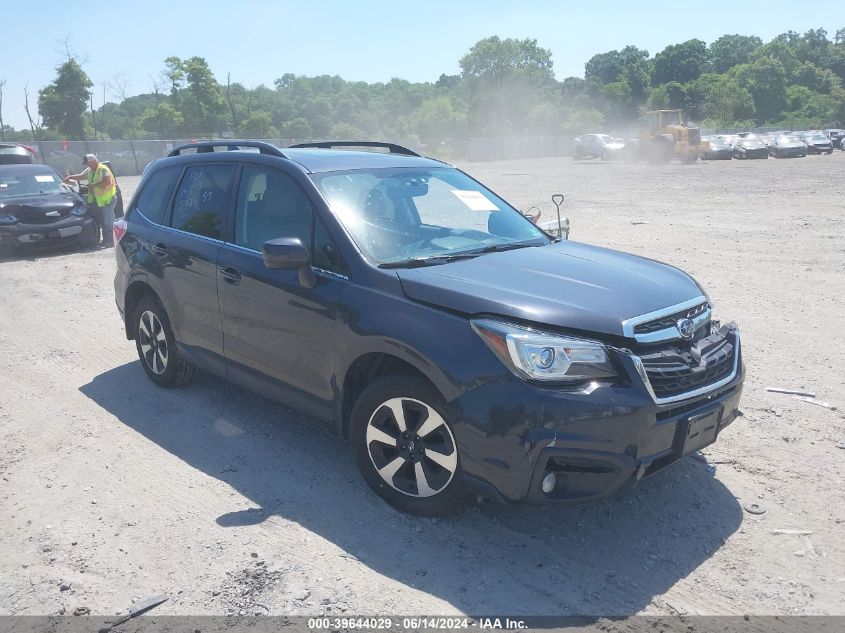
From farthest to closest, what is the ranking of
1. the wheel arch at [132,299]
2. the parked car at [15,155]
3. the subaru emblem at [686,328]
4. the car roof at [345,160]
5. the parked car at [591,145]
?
the parked car at [591,145] → the parked car at [15,155] → the wheel arch at [132,299] → the car roof at [345,160] → the subaru emblem at [686,328]

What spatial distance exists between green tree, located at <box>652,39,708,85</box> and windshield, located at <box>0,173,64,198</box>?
120334 mm

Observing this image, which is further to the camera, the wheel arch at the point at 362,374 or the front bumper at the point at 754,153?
the front bumper at the point at 754,153

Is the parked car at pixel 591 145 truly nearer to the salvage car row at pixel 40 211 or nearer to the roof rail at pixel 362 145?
the salvage car row at pixel 40 211

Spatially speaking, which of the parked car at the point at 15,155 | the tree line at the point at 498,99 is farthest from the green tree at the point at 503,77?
the parked car at the point at 15,155

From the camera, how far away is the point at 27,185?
13664 millimetres

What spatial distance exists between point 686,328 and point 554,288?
672mm

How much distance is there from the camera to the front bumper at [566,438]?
3.20 meters

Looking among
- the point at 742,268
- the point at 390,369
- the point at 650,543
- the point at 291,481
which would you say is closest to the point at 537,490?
the point at 650,543

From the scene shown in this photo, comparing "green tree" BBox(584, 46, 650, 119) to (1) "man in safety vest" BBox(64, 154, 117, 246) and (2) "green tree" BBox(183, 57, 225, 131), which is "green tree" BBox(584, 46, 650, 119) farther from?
(1) "man in safety vest" BBox(64, 154, 117, 246)

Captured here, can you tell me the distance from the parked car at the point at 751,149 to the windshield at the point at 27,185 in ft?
130

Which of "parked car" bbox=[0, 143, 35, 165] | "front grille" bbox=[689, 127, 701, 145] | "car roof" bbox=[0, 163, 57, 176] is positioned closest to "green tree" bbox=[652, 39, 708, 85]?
"front grille" bbox=[689, 127, 701, 145]

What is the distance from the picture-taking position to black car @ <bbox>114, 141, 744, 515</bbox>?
3287 mm

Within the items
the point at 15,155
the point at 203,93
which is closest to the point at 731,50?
the point at 203,93

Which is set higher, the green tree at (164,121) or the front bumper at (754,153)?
the green tree at (164,121)
